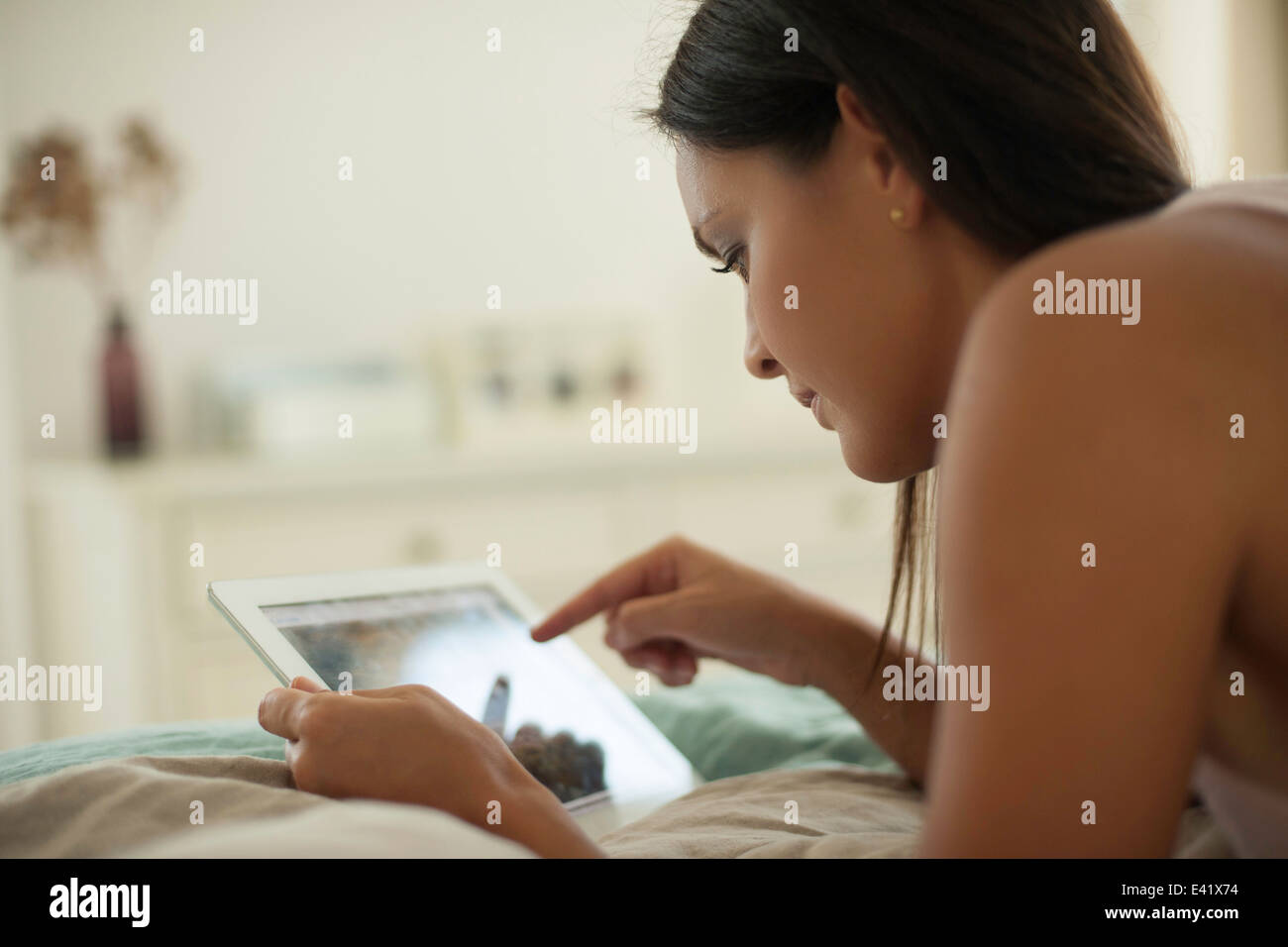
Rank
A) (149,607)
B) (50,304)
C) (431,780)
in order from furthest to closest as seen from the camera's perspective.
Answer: (50,304) → (149,607) → (431,780)

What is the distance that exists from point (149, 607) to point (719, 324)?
4.25ft

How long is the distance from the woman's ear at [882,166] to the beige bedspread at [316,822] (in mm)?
341

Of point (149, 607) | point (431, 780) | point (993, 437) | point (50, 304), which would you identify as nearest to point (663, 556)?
point (431, 780)

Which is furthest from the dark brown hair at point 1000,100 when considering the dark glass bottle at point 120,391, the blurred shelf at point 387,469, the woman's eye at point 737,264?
the dark glass bottle at point 120,391

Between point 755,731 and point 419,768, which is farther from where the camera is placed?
point 755,731

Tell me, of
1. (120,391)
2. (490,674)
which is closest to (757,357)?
(490,674)

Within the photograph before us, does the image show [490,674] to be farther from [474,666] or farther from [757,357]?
[757,357]

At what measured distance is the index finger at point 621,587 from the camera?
0.90 metres

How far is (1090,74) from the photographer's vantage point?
63cm

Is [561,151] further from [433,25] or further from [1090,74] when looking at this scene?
[1090,74]

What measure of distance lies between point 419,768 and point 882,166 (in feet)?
1.35

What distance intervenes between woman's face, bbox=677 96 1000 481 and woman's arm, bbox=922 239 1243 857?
216mm

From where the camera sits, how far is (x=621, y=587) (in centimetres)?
94

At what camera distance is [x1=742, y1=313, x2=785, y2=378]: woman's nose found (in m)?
0.78
